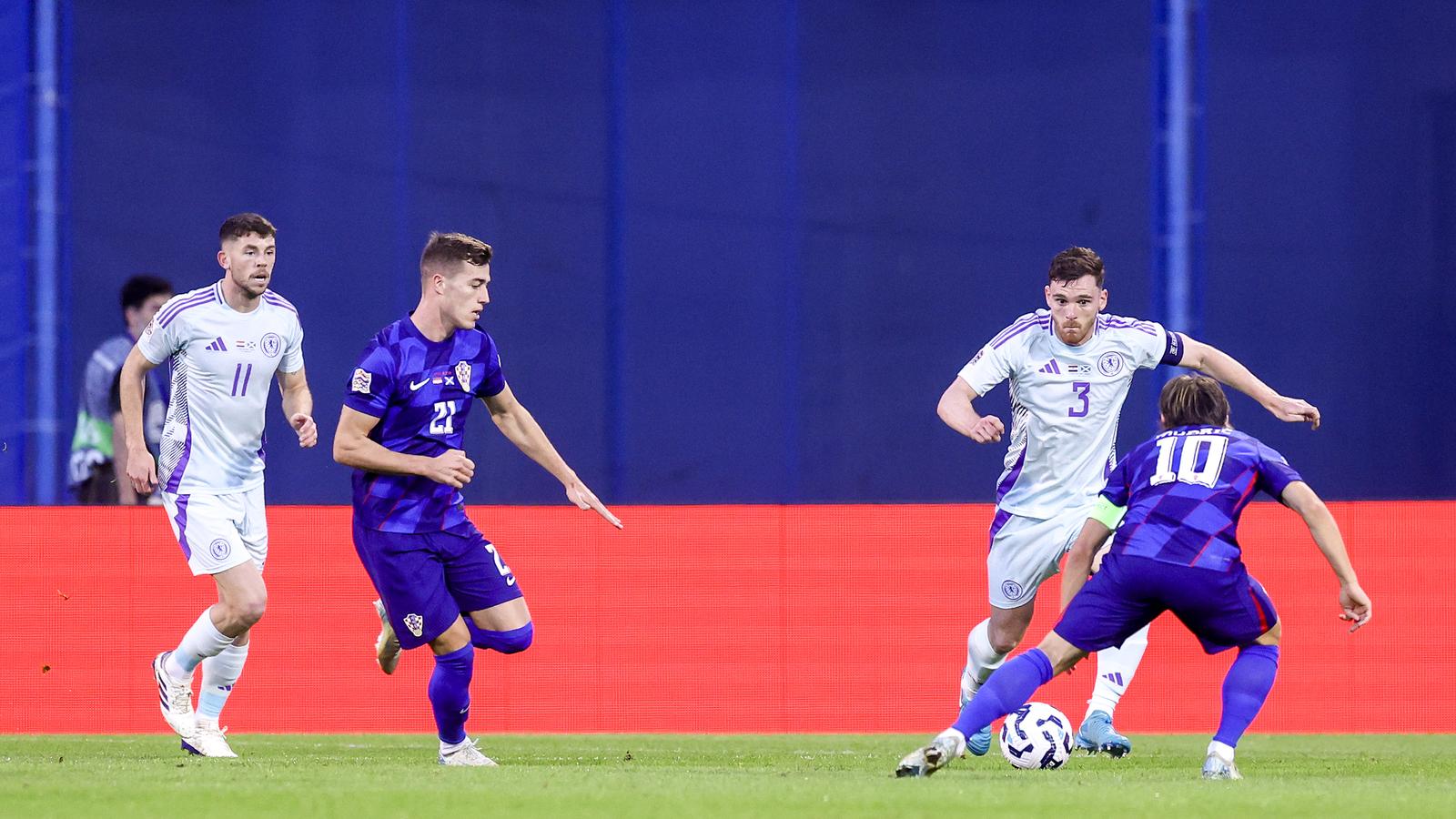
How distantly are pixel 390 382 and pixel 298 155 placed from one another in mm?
4620

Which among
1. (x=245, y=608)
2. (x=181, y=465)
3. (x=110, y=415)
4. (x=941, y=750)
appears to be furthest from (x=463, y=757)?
(x=110, y=415)

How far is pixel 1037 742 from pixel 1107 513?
0.85 metres

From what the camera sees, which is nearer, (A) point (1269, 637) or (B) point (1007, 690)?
(B) point (1007, 690)

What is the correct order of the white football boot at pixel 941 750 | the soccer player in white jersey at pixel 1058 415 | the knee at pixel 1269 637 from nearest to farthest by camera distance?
the white football boot at pixel 941 750, the knee at pixel 1269 637, the soccer player in white jersey at pixel 1058 415

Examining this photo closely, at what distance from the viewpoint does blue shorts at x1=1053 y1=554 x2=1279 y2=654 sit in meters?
5.76

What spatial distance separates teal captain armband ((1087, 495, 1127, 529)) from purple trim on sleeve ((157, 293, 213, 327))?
3.35m

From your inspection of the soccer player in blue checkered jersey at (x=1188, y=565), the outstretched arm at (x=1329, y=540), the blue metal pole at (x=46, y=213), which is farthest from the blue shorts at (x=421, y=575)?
the blue metal pole at (x=46, y=213)

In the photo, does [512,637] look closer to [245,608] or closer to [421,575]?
[421,575]

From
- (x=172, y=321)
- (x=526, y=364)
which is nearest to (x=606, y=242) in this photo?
(x=526, y=364)

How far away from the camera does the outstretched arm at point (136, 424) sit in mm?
6957

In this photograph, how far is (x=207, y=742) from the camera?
7168mm

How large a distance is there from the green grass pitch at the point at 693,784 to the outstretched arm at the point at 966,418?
3.51 feet

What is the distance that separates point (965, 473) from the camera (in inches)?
410

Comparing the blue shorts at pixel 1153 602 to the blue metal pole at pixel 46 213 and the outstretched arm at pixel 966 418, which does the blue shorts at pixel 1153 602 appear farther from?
the blue metal pole at pixel 46 213
